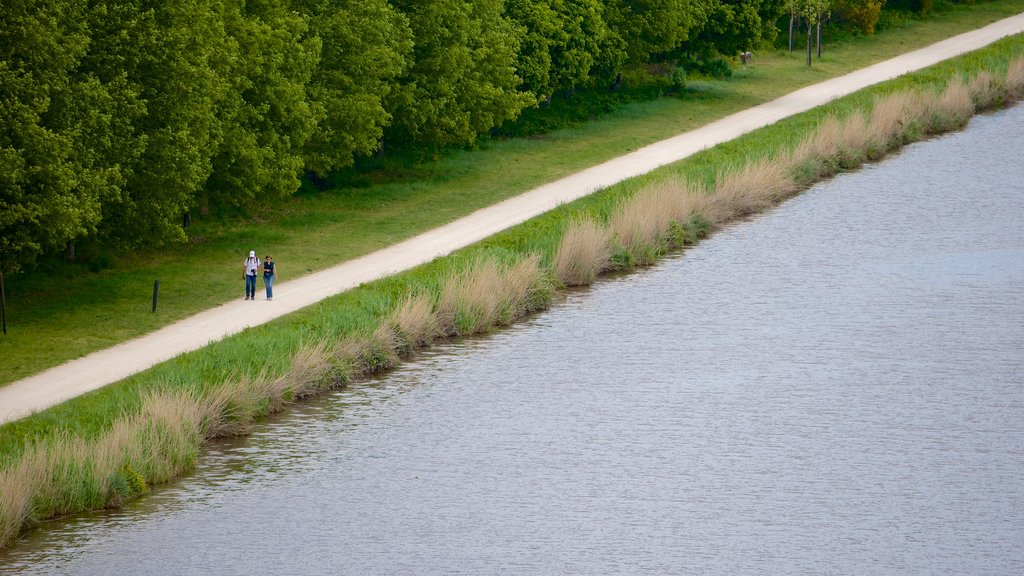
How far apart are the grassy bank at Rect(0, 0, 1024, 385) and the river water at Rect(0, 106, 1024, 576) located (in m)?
6.72

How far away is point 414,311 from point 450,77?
1961 centimetres

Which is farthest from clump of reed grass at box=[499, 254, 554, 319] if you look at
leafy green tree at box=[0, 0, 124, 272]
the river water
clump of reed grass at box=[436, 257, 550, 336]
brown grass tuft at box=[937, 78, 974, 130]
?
brown grass tuft at box=[937, 78, 974, 130]

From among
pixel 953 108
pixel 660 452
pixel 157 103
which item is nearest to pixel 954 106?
pixel 953 108

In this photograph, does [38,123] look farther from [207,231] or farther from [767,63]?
[767,63]

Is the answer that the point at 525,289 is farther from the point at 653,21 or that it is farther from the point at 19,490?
the point at 653,21

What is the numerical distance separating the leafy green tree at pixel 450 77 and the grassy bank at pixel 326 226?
2.15 meters

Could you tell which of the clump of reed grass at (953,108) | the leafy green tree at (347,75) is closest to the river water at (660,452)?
the leafy green tree at (347,75)

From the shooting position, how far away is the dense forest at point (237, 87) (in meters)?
37.0

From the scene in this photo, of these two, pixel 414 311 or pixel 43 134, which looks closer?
pixel 43 134

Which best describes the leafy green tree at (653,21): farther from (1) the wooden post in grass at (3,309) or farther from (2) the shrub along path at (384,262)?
(1) the wooden post in grass at (3,309)

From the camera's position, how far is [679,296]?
44.7 metres

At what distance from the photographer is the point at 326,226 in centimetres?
5084

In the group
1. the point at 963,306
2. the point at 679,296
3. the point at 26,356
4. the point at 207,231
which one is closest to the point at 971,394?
the point at 963,306

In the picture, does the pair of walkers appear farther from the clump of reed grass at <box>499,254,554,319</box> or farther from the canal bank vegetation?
the clump of reed grass at <box>499,254,554,319</box>
